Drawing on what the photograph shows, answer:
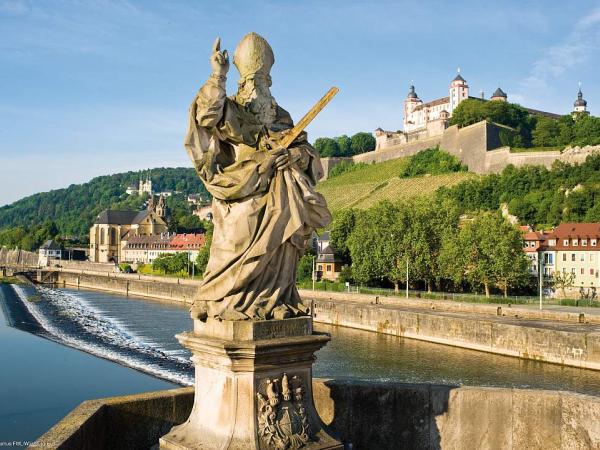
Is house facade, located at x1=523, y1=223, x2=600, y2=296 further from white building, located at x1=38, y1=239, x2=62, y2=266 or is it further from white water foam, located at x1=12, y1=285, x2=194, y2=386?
white building, located at x1=38, y1=239, x2=62, y2=266

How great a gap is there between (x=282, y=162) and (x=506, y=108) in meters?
114

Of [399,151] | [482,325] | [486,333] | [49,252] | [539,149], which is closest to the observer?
[486,333]

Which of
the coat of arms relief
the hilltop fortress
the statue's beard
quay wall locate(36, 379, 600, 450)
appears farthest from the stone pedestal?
the hilltop fortress

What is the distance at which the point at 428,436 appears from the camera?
6648 millimetres

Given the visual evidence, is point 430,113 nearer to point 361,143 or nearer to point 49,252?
point 361,143

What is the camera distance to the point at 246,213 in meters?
5.55

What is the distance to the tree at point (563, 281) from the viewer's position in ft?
163

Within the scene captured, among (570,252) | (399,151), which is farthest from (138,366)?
(399,151)

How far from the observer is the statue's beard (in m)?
5.93

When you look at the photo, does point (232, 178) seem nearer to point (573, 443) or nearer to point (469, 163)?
point (573, 443)

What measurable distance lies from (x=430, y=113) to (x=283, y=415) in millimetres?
155144

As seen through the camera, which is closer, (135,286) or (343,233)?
(343,233)

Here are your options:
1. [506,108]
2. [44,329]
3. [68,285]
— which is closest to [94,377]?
[44,329]

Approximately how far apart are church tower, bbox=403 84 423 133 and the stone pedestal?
16035 cm
